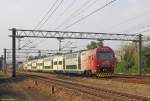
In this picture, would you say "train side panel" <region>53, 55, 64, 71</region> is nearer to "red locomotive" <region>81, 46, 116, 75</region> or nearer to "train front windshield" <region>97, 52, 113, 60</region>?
"red locomotive" <region>81, 46, 116, 75</region>

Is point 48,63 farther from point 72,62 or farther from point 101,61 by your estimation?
point 101,61

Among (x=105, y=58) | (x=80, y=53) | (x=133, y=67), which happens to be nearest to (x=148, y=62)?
(x=133, y=67)

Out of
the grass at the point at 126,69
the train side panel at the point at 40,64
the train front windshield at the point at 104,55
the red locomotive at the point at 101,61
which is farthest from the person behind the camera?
the train side panel at the point at 40,64

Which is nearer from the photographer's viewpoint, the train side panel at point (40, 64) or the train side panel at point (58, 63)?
the train side panel at point (58, 63)

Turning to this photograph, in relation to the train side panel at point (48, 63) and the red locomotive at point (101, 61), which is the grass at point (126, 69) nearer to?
the train side panel at point (48, 63)

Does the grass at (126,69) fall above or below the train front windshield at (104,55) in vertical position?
below

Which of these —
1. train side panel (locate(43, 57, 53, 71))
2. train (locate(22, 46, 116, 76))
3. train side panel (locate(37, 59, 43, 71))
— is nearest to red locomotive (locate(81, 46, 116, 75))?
train (locate(22, 46, 116, 76))

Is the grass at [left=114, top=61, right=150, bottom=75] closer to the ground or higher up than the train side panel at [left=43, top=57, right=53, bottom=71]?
closer to the ground

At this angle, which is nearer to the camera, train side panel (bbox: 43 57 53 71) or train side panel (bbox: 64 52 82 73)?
train side panel (bbox: 64 52 82 73)

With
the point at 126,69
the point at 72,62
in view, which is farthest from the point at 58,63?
the point at 126,69

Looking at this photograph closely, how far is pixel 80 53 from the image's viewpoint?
140 feet

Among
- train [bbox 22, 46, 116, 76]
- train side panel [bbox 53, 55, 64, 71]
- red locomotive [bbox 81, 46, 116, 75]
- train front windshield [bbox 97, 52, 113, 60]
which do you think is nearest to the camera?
red locomotive [bbox 81, 46, 116, 75]

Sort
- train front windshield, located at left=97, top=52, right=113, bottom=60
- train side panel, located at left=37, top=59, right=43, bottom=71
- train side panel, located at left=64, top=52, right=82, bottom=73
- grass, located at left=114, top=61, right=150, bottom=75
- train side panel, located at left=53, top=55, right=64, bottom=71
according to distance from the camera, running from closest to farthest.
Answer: train front windshield, located at left=97, top=52, right=113, bottom=60, train side panel, located at left=64, top=52, right=82, bottom=73, train side panel, located at left=53, top=55, right=64, bottom=71, grass, located at left=114, top=61, right=150, bottom=75, train side panel, located at left=37, top=59, right=43, bottom=71

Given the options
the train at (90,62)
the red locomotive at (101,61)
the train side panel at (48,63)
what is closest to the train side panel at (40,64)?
the train side panel at (48,63)
